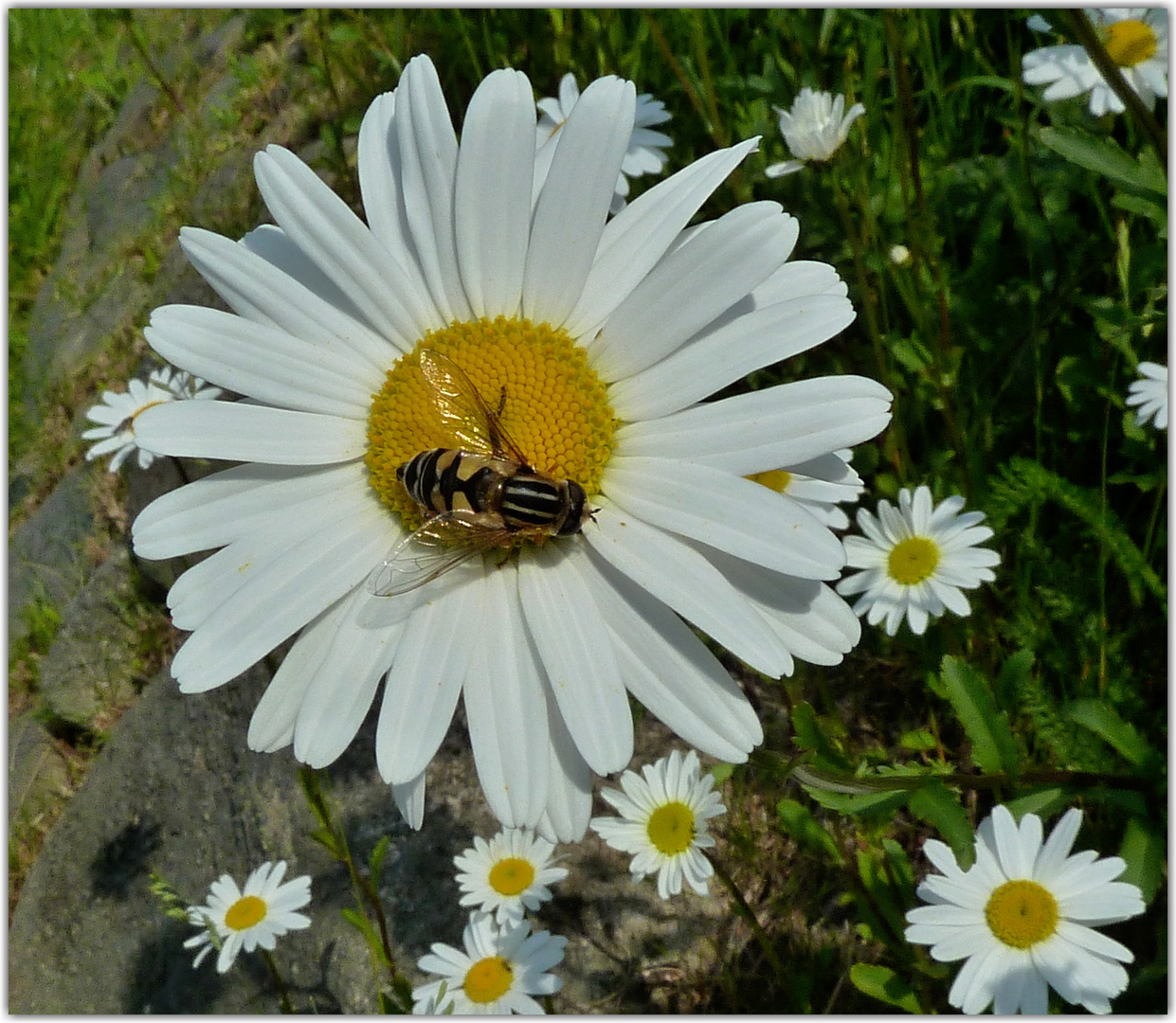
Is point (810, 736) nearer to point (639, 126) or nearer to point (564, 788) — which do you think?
point (564, 788)

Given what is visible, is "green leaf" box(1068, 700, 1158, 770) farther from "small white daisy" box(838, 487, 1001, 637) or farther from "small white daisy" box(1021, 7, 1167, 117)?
"small white daisy" box(1021, 7, 1167, 117)

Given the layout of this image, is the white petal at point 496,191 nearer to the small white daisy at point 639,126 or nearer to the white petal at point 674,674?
the white petal at point 674,674

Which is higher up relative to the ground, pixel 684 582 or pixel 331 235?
pixel 331 235

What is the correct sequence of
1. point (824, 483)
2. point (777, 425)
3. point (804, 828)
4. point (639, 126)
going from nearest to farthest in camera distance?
point (777, 425)
point (824, 483)
point (804, 828)
point (639, 126)

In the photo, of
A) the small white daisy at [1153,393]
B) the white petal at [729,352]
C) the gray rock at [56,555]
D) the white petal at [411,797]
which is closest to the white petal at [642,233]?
the white petal at [729,352]

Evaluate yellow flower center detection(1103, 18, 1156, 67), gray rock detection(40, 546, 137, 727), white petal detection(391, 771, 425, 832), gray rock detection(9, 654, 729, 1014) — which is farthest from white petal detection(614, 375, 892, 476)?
gray rock detection(40, 546, 137, 727)

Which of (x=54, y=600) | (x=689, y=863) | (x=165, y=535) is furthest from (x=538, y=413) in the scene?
(x=54, y=600)

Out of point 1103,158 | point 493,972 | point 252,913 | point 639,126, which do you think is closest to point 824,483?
point 1103,158
